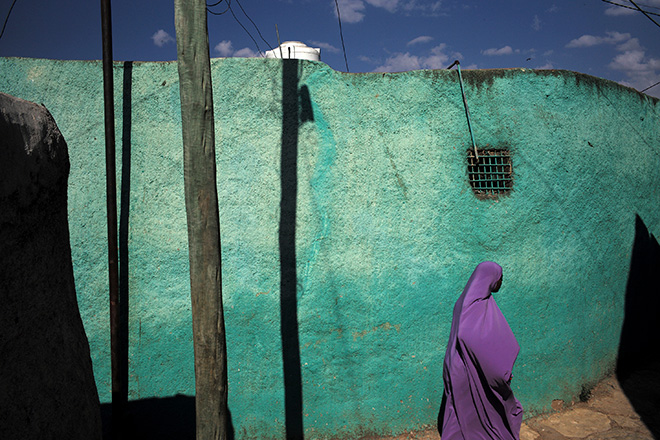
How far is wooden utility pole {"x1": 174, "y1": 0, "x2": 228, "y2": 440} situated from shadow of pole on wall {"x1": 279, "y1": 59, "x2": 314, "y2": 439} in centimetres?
129

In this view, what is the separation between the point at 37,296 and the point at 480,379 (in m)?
2.64

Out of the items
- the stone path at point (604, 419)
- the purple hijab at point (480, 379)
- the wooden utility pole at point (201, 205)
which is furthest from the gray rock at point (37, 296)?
the stone path at point (604, 419)

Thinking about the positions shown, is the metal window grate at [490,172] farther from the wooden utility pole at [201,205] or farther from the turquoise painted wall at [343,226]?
the wooden utility pole at [201,205]

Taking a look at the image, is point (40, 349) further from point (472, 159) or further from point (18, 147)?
point (472, 159)

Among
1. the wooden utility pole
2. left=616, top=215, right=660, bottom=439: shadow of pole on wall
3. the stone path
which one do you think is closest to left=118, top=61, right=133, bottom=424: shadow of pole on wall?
the wooden utility pole

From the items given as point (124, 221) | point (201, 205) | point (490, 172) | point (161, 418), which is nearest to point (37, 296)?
point (201, 205)

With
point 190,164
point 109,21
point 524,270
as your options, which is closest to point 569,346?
point 524,270

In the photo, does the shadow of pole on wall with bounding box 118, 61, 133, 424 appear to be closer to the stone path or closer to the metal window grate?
the stone path

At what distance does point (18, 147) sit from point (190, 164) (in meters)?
0.81

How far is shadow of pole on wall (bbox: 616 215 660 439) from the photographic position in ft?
15.0

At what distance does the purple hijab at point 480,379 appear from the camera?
281 cm

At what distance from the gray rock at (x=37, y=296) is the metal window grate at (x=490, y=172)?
3.19m

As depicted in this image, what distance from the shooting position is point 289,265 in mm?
3523

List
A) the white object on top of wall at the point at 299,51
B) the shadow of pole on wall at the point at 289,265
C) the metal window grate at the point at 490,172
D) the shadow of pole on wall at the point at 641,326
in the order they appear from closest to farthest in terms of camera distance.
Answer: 1. the shadow of pole on wall at the point at 289,265
2. the metal window grate at the point at 490,172
3. the shadow of pole on wall at the point at 641,326
4. the white object on top of wall at the point at 299,51
